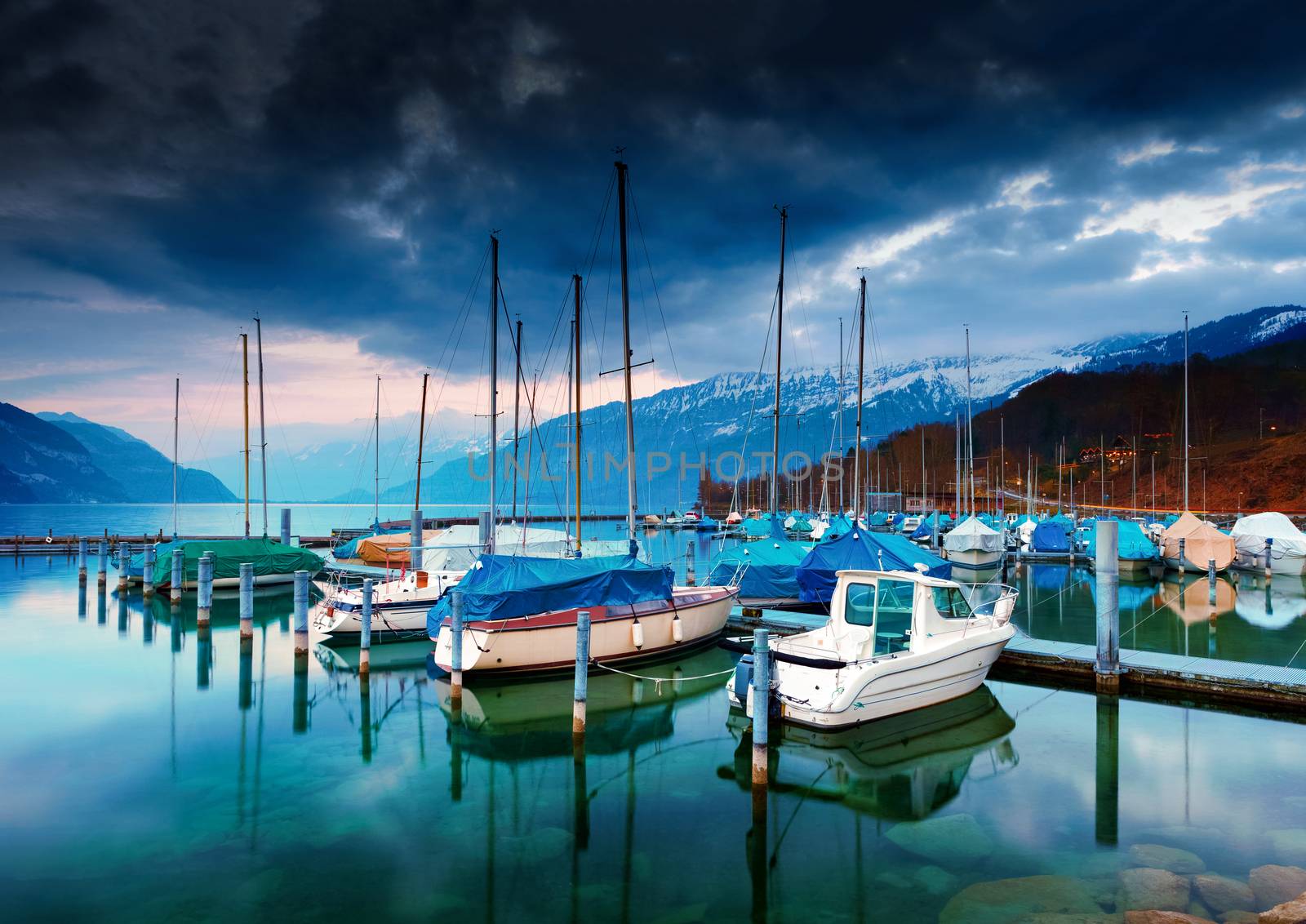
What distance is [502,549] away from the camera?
2969cm

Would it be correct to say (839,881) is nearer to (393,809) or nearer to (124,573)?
(393,809)

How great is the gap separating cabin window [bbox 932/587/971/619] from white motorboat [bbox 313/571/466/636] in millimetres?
13342

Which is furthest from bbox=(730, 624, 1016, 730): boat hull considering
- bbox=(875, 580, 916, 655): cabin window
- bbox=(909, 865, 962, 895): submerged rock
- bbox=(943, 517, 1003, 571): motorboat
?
bbox=(943, 517, 1003, 571): motorboat

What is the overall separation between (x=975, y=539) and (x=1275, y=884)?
36280mm

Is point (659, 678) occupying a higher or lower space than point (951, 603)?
lower

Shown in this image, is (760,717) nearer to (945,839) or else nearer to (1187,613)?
(945,839)

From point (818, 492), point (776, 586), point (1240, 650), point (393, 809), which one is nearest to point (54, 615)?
point (393, 809)

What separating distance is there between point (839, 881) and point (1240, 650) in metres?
18.5

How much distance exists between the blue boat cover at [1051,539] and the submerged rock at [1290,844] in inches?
1679

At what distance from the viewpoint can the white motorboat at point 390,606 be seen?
70.3 ft

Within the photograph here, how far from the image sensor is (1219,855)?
9.16 meters

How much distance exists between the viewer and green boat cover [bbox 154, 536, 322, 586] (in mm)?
30656

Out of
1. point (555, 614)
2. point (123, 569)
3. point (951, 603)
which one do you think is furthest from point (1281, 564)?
point (123, 569)

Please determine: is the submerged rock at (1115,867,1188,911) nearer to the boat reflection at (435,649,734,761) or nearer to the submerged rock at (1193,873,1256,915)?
the submerged rock at (1193,873,1256,915)
